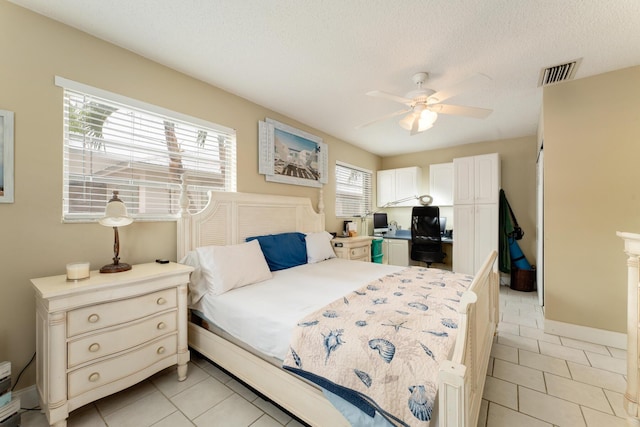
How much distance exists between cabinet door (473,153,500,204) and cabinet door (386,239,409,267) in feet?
4.66

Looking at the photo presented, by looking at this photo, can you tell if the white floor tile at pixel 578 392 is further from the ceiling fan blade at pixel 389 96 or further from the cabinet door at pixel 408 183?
the cabinet door at pixel 408 183

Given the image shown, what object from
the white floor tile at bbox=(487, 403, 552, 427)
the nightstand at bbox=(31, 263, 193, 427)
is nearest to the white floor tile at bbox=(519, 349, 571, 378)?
the white floor tile at bbox=(487, 403, 552, 427)

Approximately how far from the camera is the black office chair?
4.10m

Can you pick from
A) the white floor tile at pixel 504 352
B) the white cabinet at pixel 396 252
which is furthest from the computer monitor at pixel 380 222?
the white floor tile at pixel 504 352

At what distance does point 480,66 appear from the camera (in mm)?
2225

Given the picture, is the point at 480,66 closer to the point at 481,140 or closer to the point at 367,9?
the point at 367,9

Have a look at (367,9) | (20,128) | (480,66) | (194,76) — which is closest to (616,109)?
(480,66)

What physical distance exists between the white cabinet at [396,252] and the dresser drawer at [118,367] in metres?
3.87

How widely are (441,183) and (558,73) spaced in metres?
2.62

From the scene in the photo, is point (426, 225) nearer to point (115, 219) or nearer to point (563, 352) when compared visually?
point (563, 352)

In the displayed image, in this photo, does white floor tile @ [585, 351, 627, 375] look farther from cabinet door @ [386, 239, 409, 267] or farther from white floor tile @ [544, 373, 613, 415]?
cabinet door @ [386, 239, 409, 267]

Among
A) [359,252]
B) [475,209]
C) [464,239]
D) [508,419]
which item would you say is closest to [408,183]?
[475,209]

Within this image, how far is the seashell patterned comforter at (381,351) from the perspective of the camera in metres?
0.98

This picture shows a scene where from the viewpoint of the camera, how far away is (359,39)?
1.89 m
